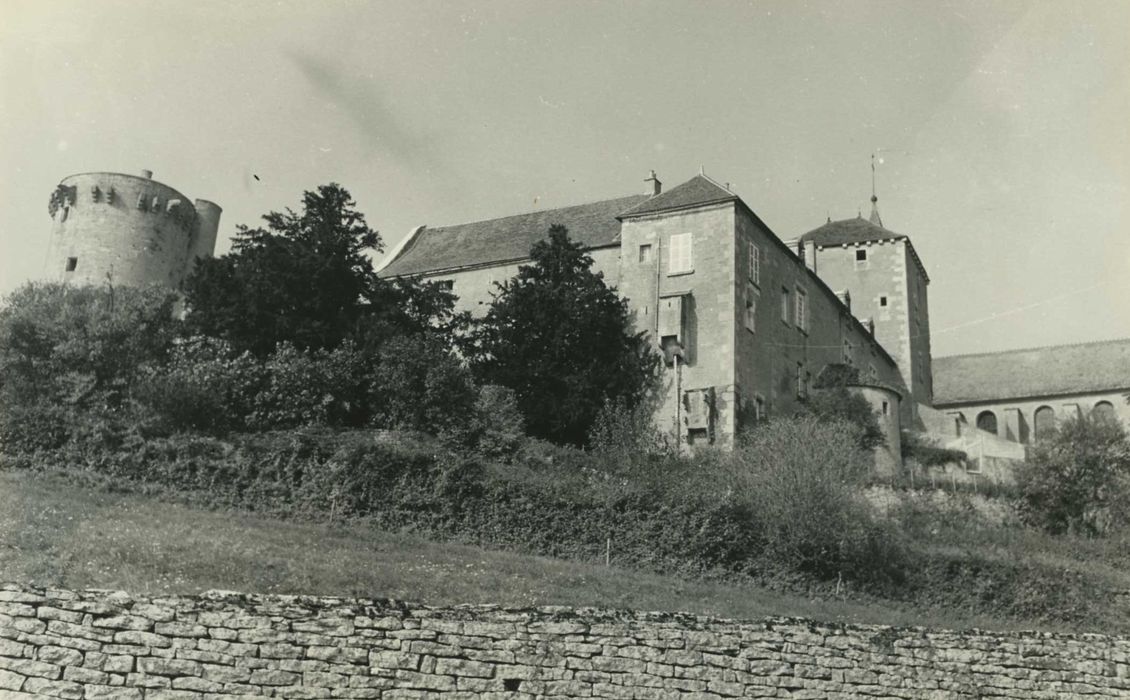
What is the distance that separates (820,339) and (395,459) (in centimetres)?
2232

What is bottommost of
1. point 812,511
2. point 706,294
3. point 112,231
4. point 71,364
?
point 812,511

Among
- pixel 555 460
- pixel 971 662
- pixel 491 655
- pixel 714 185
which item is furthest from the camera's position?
pixel 714 185

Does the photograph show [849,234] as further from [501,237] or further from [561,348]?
[561,348]

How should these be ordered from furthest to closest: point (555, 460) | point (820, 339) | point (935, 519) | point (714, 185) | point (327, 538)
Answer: point (820, 339)
point (714, 185)
point (935, 519)
point (555, 460)
point (327, 538)

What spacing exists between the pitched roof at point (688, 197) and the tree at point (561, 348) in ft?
10.7

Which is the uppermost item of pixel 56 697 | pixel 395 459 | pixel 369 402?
pixel 369 402

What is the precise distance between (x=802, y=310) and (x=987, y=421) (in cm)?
2118

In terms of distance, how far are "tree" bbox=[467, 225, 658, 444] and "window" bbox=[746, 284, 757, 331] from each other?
3.52 meters

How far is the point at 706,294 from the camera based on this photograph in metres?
35.6

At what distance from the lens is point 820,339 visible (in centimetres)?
4156

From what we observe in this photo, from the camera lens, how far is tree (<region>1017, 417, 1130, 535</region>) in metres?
30.7

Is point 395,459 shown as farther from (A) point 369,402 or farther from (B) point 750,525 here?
(B) point 750,525

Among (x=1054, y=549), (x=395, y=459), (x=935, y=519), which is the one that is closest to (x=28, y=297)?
(x=395, y=459)

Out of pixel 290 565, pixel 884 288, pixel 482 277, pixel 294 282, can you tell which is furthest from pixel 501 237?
pixel 290 565
